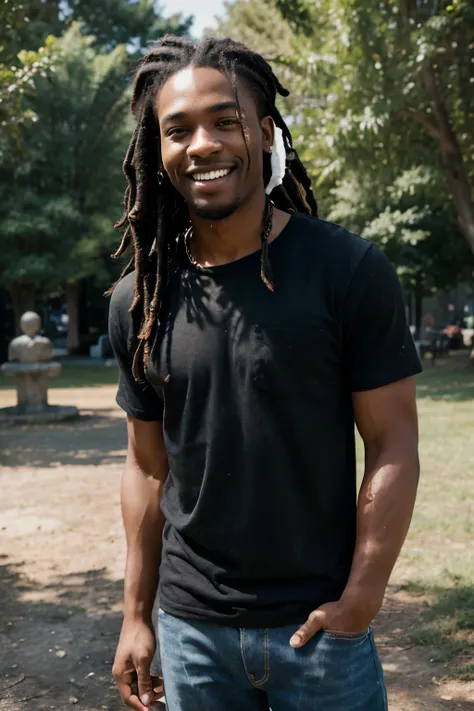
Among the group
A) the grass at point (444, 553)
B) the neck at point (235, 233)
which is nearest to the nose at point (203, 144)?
the neck at point (235, 233)

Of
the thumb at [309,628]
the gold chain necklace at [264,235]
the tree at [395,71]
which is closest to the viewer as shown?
the thumb at [309,628]

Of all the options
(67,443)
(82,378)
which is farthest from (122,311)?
(82,378)

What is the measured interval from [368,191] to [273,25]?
16.9m

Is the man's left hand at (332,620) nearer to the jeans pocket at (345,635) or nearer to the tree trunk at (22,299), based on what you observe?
the jeans pocket at (345,635)

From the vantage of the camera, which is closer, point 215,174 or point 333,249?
point 333,249

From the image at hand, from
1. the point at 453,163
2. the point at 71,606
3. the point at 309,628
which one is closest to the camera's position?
the point at 309,628

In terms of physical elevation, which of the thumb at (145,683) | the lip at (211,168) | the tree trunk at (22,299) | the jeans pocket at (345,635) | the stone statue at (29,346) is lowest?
the thumb at (145,683)

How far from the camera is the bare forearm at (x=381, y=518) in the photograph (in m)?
1.82

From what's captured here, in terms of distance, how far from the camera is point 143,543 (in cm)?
219

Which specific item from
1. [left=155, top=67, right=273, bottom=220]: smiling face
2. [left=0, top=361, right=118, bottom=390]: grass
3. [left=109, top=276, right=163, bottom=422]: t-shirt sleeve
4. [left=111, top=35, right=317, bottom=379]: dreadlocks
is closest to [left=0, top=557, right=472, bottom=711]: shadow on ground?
A: [left=109, top=276, right=163, bottom=422]: t-shirt sleeve

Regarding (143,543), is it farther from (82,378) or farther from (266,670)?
(82,378)

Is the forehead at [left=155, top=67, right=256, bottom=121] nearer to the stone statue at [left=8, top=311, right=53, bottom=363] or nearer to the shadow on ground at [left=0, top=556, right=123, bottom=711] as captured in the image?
the shadow on ground at [left=0, top=556, right=123, bottom=711]

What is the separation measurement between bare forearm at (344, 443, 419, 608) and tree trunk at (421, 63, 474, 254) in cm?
1593

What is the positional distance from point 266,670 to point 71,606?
3907mm
